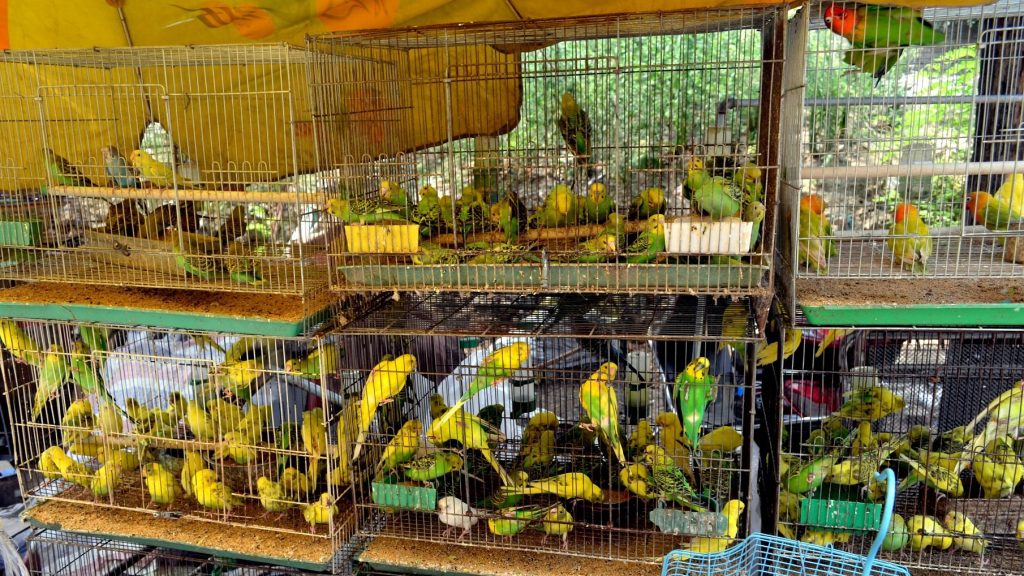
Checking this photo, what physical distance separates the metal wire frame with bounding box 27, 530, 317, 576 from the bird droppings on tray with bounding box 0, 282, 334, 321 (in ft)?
2.92

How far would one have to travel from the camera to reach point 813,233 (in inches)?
84.4

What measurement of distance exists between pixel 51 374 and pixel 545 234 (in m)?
1.78

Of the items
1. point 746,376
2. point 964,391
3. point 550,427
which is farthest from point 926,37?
point 550,427

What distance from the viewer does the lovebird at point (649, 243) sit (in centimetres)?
197

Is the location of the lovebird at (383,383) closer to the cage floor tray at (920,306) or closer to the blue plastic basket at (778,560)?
the blue plastic basket at (778,560)

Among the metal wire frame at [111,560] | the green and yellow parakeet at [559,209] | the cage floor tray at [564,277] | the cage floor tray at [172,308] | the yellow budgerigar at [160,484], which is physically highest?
the green and yellow parakeet at [559,209]

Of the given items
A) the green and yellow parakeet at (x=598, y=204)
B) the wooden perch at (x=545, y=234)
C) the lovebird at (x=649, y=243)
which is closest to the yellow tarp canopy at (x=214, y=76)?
the wooden perch at (x=545, y=234)

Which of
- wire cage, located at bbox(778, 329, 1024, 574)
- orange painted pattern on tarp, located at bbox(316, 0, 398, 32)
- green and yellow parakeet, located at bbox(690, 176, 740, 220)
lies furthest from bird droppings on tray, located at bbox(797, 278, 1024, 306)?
orange painted pattern on tarp, located at bbox(316, 0, 398, 32)

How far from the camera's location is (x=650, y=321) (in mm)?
2207

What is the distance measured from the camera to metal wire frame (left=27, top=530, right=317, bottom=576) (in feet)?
8.70

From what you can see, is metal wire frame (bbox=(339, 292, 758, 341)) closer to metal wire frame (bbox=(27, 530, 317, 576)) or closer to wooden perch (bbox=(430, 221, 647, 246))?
wooden perch (bbox=(430, 221, 647, 246))

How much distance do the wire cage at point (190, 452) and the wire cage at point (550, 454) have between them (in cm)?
15

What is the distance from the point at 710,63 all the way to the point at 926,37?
0.64 metres

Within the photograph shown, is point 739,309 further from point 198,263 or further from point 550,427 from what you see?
point 198,263
